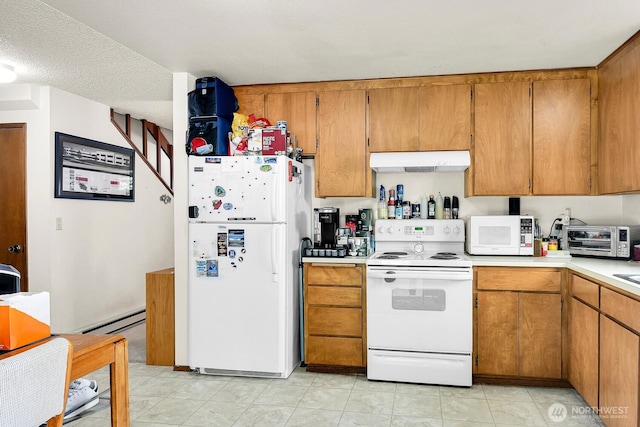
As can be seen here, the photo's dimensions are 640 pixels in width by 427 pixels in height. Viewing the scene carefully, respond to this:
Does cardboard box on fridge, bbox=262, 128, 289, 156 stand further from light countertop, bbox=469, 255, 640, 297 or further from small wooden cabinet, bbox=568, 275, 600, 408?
small wooden cabinet, bbox=568, 275, 600, 408

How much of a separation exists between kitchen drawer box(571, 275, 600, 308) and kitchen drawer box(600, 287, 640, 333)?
0.26ft

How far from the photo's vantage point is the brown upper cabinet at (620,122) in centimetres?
294

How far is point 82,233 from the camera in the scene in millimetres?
4711

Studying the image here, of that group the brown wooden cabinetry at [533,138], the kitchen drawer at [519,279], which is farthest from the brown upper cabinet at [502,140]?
the kitchen drawer at [519,279]

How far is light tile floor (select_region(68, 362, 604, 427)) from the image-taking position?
9.22 feet

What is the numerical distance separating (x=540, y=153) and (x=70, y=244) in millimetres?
4313

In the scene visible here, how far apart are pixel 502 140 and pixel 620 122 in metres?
0.79

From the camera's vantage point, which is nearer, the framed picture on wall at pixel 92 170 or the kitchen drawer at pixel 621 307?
the kitchen drawer at pixel 621 307

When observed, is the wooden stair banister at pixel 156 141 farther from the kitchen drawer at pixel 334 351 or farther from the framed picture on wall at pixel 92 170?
the kitchen drawer at pixel 334 351

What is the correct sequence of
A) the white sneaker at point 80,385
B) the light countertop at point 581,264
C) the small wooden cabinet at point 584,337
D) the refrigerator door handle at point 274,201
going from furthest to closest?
the refrigerator door handle at point 274,201, the white sneaker at point 80,385, the small wooden cabinet at point 584,337, the light countertop at point 581,264

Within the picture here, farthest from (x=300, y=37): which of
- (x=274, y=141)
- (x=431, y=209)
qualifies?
(x=431, y=209)

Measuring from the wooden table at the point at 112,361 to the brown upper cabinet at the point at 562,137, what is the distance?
10.2 feet

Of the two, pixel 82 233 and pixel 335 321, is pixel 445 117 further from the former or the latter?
pixel 82 233

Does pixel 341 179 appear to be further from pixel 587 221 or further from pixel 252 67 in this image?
pixel 587 221
